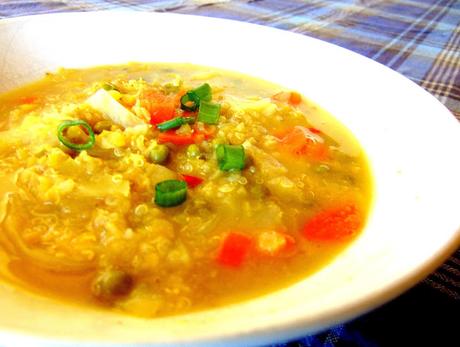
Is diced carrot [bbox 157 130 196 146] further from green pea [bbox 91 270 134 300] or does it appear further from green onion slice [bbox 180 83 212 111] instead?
green pea [bbox 91 270 134 300]

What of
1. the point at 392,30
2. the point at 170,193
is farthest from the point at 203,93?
the point at 392,30

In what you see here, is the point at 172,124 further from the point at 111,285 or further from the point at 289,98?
the point at 111,285

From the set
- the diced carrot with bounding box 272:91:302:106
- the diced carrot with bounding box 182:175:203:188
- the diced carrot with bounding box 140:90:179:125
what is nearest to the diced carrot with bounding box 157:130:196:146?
the diced carrot with bounding box 140:90:179:125

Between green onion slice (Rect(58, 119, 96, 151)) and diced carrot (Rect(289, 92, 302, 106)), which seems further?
diced carrot (Rect(289, 92, 302, 106))

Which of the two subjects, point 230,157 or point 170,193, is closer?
point 170,193

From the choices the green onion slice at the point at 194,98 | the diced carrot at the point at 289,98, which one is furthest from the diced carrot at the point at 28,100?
the diced carrot at the point at 289,98

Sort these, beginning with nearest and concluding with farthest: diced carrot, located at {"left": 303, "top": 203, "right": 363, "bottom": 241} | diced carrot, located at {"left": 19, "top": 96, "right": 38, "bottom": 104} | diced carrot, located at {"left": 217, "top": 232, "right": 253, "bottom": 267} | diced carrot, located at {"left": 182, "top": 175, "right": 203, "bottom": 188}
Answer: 1. diced carrot, located at {"left": 217, "top": 232, "right": 253, "bottom": 267}
2. diced carrot, located at {"left": 303, "top": 203, "right": 363, "bottom": 241}
3. diced carrot, located at {"left": 182, "top": 175, "right": 203, "bottom": 188}
4. diced carrot, located at {"left": 19, "top": 96, "right": 38, "bottom": 104}
